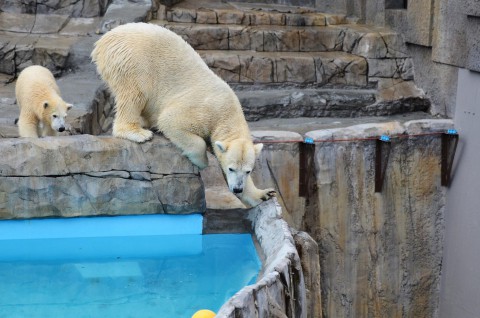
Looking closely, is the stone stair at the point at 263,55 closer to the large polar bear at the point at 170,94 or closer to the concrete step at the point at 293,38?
the concrete step at the point at 293,38

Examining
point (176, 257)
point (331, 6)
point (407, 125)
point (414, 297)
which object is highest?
point (331, 6)

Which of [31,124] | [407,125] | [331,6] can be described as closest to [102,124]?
[31,124]

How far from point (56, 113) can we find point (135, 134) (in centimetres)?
100

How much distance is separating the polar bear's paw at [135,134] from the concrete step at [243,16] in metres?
4.69

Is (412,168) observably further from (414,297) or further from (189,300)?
(189,300)

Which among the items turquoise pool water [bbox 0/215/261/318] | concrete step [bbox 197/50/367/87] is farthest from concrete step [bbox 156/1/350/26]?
turquoise pool water [bbox 0/215/261/318]

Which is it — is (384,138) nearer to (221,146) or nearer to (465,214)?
(465,214)

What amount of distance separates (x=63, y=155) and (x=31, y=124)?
1151 mm

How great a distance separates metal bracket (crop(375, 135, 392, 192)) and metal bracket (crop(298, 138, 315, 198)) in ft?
1.93

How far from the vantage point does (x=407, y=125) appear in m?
6.25

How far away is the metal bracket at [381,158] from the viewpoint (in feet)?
20.0

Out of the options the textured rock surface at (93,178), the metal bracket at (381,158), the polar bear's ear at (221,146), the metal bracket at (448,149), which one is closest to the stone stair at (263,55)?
the metal bracket at (448,149)

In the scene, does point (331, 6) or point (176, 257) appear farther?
point (331, 6)

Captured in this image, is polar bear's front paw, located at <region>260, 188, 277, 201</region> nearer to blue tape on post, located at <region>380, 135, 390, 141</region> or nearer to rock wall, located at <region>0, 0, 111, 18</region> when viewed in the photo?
blue tape on post, located at <region>380, 135, 390, 141</region>
